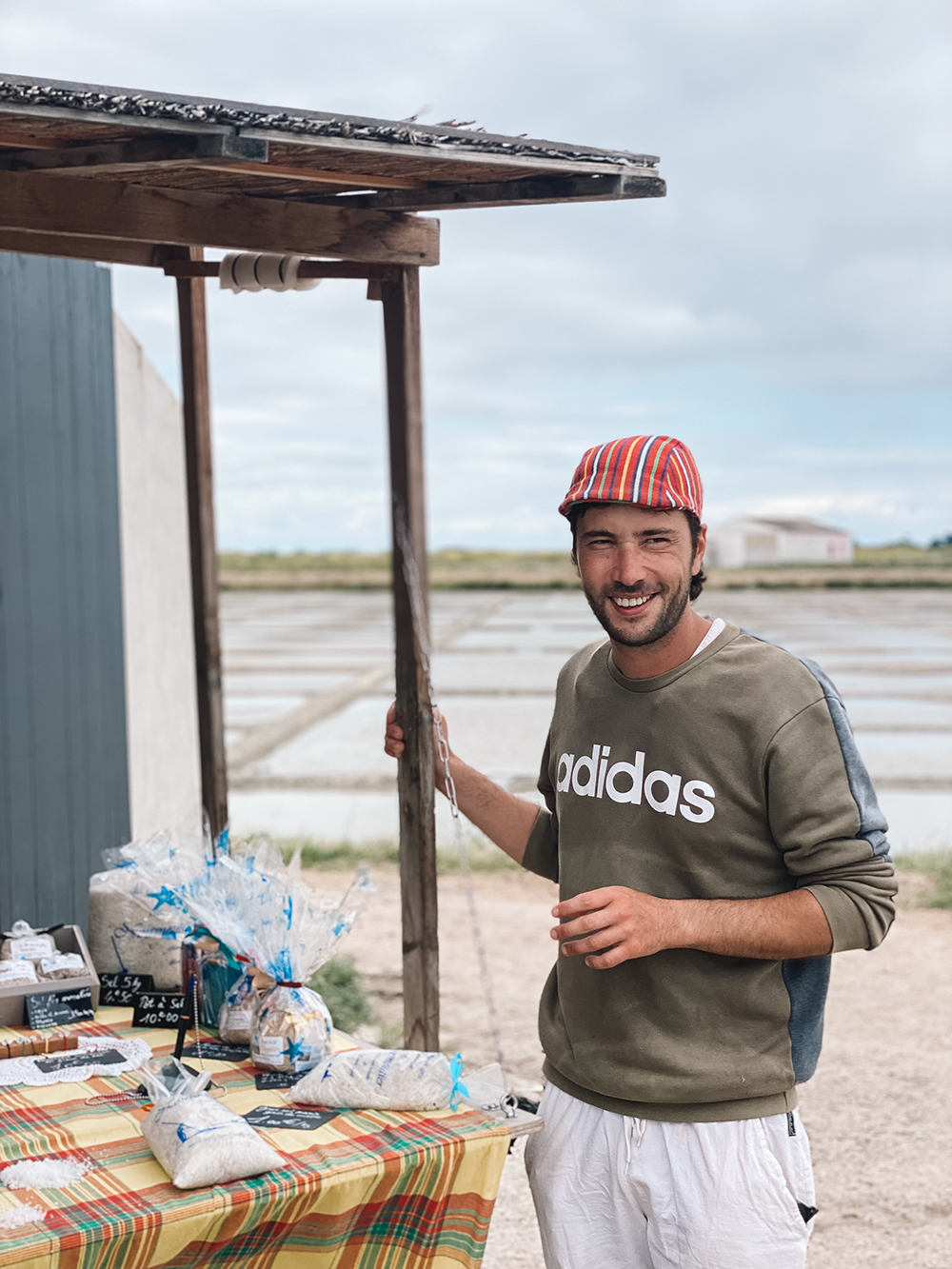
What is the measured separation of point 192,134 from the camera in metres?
1.79

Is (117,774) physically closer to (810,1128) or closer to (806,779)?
(810,1128)

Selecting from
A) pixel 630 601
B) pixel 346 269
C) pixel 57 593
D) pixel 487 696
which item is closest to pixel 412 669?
pixel 630 601

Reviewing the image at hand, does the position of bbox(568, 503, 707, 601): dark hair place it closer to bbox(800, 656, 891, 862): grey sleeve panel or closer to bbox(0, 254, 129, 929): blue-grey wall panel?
bbox(800, 656, 891, 862): grey sleeve panel

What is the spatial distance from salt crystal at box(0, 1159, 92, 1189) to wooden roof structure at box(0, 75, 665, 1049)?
0.78 meters

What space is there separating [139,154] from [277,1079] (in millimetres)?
1442

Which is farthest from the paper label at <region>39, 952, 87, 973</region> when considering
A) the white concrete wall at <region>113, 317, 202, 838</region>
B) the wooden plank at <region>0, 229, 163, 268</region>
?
the white concrete wall at <region>113, 317, 202, 838</region>

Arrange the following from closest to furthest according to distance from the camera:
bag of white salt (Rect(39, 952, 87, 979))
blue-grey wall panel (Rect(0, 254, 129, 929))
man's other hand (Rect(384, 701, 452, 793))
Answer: man's other hand (Rect(384, 701, 452, 793)) → bag of white salt (Rect(39, 952, 87, 979)) → blue-grey wall panel (Rect(0, 254, 129, 929))

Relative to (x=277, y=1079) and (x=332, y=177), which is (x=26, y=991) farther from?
(x=332, y=177)

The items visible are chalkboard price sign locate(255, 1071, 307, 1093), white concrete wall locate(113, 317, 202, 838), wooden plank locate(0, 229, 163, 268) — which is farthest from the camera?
white concrete wall locate(113, 317, 202, 838)

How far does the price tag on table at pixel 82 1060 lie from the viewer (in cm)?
222

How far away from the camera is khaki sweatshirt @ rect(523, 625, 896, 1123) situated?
1.77 metres

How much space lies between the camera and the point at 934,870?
7.82 m

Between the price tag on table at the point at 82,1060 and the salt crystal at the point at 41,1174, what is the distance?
40 centimetres

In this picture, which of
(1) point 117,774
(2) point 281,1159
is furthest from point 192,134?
(1) point 117,774
